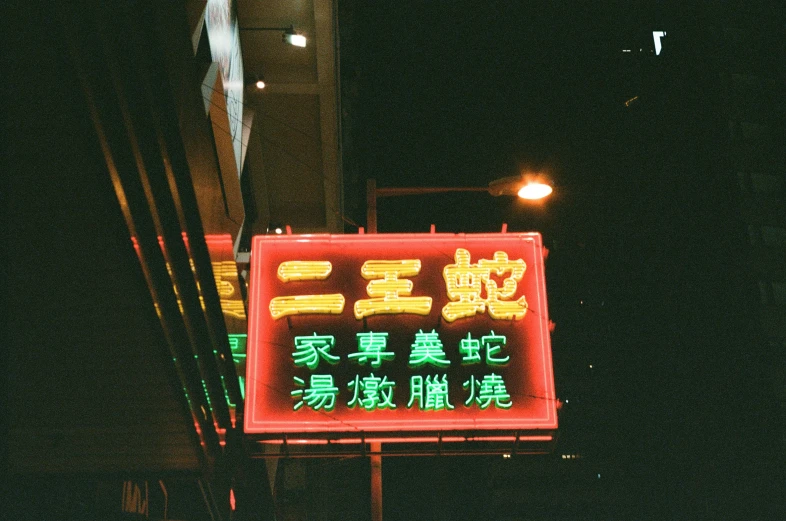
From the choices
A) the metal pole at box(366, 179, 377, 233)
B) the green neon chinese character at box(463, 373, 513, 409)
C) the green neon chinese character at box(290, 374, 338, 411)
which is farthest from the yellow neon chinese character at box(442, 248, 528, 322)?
the metal pole at box(366, 179, 377, 233)

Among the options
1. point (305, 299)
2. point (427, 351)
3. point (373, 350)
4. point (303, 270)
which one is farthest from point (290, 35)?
point (427, 351)

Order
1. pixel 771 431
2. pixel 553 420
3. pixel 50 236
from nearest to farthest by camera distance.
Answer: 1. pixel 50 236
2. pixel 553 420
3. pixel 771 431

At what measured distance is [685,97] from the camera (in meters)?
42.5

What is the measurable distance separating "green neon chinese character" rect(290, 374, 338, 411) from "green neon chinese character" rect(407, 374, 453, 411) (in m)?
0.75

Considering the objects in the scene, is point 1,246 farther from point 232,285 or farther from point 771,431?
point 771,431

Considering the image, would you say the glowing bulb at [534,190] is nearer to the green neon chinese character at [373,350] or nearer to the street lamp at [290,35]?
the green neon chinese character at [373,350]

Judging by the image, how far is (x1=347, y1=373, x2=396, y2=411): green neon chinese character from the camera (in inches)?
295

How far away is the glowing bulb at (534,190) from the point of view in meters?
9.66

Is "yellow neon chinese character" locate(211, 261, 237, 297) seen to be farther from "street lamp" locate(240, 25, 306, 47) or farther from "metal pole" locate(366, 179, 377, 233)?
"street lamp" locate(240, 25, 306, 47)

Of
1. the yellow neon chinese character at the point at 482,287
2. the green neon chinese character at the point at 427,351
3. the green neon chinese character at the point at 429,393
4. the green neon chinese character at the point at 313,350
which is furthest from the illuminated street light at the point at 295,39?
the green neon chinese character at the point at 429,393

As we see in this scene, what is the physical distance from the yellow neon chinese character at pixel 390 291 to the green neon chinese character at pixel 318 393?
2.57 feet

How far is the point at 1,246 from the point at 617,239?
41.9 meters

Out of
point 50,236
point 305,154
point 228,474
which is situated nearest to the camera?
point 50,236

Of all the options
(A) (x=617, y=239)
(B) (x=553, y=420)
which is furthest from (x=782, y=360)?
(B) (x=553, y=420)
